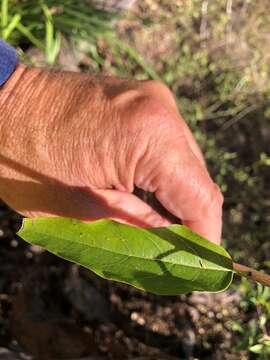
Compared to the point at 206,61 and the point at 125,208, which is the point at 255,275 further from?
the point at 206,61

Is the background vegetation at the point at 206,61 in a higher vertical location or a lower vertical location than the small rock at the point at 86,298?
higher

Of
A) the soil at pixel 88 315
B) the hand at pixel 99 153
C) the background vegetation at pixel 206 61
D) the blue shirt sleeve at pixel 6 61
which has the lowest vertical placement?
the soil at pixel 88 315

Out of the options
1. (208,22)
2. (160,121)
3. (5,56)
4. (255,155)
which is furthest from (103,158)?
(208,22)

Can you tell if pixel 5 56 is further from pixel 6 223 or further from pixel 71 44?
pixel 71 44

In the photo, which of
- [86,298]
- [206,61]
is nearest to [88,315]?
[86,298]

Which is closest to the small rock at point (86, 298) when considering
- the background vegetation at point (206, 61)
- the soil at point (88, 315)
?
the soil at point (88, 315)

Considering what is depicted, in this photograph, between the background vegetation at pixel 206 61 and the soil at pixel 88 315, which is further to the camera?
the background vegetation at pixel 206 61

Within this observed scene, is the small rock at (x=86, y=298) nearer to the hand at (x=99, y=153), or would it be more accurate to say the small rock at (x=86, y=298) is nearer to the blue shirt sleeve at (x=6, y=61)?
the hand at (x=99, y=153)
